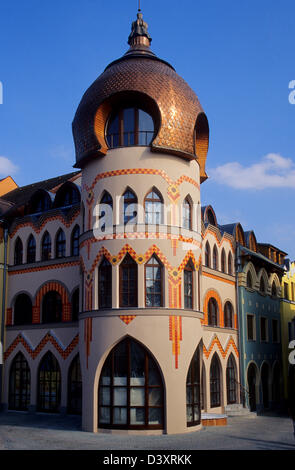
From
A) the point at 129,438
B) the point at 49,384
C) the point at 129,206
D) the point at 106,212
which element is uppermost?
the point at 129,206

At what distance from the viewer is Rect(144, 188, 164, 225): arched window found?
2191cm

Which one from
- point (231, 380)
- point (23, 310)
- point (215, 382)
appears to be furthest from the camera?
point (23, 310)

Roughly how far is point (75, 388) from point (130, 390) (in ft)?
20.3

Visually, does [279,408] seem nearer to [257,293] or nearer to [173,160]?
[257,293]

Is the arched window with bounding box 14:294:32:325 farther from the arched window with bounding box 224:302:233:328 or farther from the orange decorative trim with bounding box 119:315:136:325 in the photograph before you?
the arched window with bounding box 224:302:233:328

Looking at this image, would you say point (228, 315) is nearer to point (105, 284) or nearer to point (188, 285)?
point (188, 285)

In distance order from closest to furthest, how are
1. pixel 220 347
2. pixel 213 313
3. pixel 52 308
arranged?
1. pixel 52 308
2. pixel 220 347
3. pixel 213 313

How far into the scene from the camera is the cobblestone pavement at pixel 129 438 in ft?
58.7

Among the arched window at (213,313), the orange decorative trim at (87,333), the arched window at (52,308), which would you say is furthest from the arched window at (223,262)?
the orange decorative trim at (87,333)

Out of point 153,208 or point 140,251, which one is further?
point 153,208

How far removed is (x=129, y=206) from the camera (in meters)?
22.0

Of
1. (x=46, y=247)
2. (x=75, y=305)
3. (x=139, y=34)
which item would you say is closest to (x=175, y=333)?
(x=75, y=305)

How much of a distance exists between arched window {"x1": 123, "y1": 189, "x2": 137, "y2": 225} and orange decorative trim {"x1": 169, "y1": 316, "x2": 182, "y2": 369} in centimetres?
409

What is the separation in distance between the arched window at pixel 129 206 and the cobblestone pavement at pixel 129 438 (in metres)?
8.02
